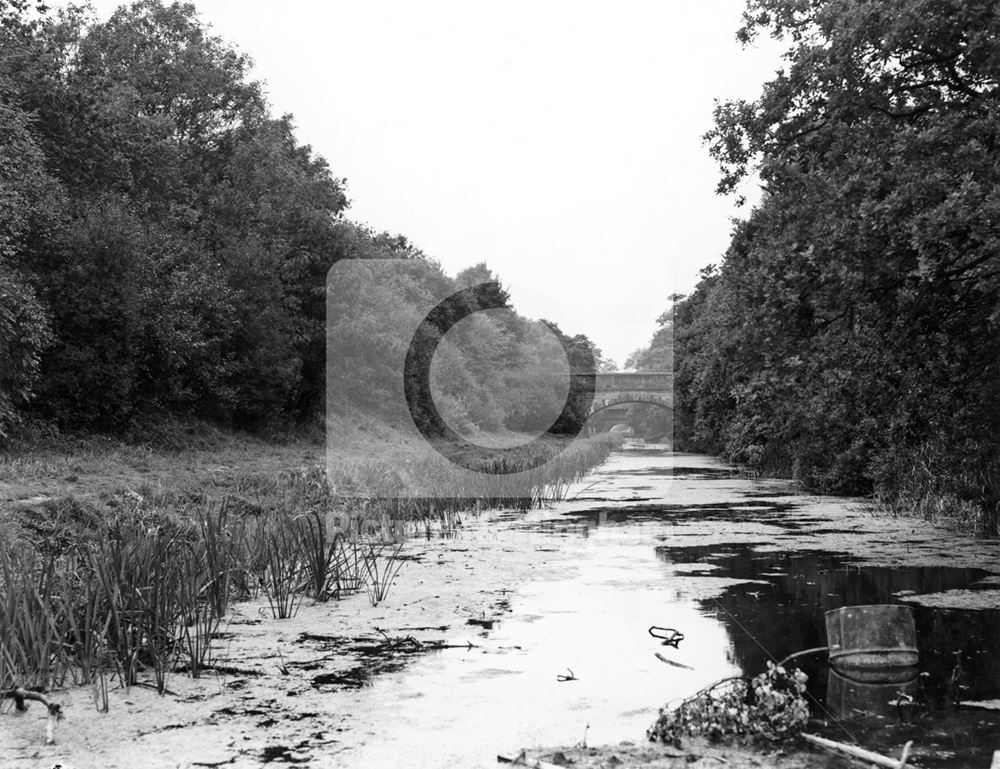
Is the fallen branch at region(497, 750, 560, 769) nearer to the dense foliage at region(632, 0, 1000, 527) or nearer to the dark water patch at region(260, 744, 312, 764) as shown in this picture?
the dark water patch at region(260, 744, 312, 764)

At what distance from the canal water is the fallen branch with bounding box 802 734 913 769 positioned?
0.22 metres

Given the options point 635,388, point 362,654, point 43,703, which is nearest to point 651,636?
point 362,654

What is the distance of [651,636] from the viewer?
630cm

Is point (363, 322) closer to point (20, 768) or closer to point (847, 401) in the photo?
point (847, 401)

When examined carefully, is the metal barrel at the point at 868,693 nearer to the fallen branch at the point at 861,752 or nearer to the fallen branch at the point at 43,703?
the fallen branch at the point at 861,752

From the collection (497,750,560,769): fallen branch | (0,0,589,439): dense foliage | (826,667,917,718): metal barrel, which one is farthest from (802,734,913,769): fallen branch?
(0,0,589,439): dense foliage

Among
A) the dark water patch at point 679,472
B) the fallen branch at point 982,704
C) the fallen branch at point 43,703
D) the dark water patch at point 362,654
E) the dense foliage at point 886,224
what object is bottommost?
the dark water patch at point 679,472

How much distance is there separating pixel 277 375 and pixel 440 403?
14.1 metres

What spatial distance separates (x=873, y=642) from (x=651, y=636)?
5.12ft

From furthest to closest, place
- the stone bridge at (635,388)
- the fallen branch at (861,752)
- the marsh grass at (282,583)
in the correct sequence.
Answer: the stone bridge at (635,388) < the marsh grass at (282,583) < the fallen branch at (861,752)

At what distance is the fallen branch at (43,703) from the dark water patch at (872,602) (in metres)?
3.54

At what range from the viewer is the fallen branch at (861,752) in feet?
11.5

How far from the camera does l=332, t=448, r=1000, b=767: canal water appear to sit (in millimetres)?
4328

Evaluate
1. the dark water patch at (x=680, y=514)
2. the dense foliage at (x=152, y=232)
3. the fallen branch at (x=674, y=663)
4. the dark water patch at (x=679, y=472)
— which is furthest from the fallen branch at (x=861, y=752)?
the dark water patch at (x=679, y=472)
